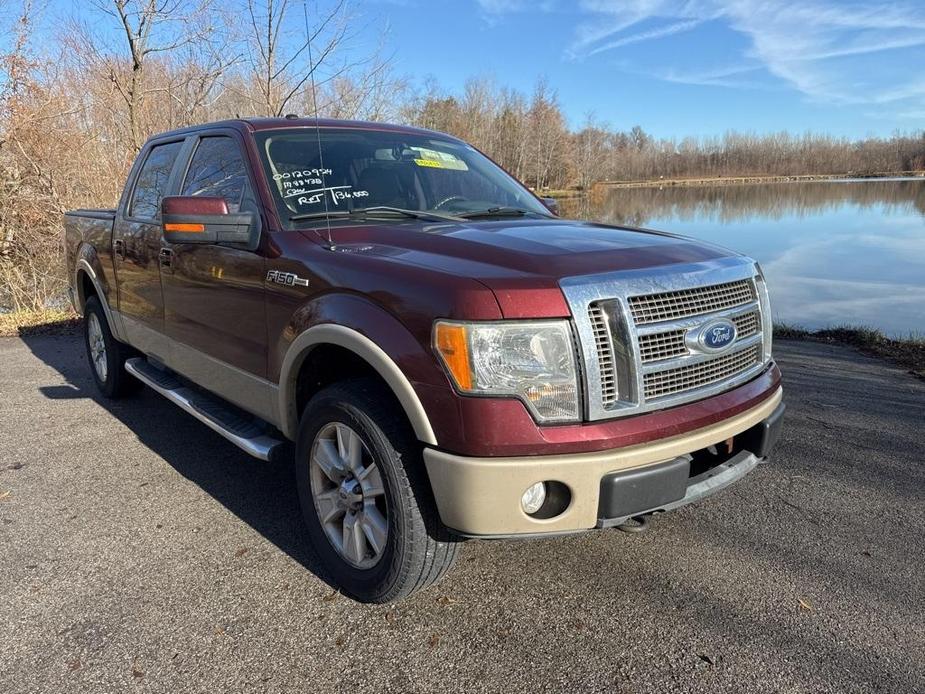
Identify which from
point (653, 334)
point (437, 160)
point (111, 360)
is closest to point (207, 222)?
point (437, 160)

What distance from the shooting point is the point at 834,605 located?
100 inches

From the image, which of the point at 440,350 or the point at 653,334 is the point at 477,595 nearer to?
the point at 440,350

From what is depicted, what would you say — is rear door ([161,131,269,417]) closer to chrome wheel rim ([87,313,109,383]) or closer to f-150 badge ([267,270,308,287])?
f-150 badge ([267,270,308,287])

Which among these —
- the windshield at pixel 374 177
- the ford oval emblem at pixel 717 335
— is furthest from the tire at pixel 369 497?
the ford oval emblem at pixel 717 335

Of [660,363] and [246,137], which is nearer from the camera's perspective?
[660,363]

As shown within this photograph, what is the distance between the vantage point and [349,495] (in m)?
2.60

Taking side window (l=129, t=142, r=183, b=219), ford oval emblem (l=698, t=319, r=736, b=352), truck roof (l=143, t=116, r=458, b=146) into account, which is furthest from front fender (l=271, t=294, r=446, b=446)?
side window (l=129, t=142, r=183, b=219)

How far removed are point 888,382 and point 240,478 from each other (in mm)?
5308

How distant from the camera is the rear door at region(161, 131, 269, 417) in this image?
3094 mm

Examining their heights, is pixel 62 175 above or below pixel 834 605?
above

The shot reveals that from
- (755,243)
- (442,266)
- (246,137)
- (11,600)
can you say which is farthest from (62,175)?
(755,243)

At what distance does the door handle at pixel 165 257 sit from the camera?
12.5 ft

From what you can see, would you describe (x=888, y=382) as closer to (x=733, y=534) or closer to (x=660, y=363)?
(x=733, y=534)

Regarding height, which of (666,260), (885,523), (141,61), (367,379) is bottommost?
(885,523)
